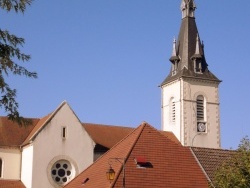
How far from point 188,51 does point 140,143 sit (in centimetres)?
3246

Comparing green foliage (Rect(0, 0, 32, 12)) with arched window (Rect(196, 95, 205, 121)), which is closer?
green foliage (Rect(0, 0, 32, 12))

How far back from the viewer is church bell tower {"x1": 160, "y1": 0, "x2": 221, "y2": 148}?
2160 inches

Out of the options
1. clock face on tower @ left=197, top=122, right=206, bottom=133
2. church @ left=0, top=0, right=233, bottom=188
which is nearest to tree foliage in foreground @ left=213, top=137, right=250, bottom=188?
church @ left=0, top=0, right=233, bottom=188

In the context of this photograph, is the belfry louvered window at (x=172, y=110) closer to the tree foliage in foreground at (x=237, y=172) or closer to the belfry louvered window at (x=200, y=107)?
the belfry louvered window at (x=200, y=107)

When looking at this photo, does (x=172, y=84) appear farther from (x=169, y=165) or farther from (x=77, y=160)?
(x=169, y=165)

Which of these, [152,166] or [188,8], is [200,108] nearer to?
[188,8]

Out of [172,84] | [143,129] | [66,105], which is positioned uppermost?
[172,84]

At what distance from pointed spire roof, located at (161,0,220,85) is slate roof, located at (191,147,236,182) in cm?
2708

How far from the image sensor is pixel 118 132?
49.0 meters

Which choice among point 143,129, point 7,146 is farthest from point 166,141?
point 7,146

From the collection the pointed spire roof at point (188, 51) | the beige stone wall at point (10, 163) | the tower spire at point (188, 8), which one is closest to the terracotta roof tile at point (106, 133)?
the beige stone wall at point (10, 163)

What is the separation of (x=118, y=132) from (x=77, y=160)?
271 inches

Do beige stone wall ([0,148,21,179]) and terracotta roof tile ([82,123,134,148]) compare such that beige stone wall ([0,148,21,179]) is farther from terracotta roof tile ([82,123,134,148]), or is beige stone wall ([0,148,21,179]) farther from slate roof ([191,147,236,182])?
slate roof ([191,147,236,182])

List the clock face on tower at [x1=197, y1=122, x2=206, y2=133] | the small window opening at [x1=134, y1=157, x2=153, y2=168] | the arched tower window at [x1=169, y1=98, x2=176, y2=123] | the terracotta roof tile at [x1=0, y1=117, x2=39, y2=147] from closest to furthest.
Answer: the small window opening at [x1=134, y1=157, x2=153, y2=168] < the terracotta roof tile at [x1=0, y1=117, x2=39, y2=147] < the clock face on tower at [x1=197, y1=122, x2=206, y2=133] < the arched tower window at [x1=169, y1=98, x2=176, y2=123]
